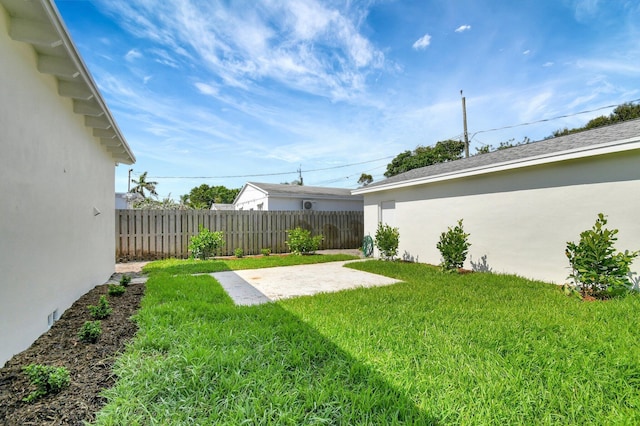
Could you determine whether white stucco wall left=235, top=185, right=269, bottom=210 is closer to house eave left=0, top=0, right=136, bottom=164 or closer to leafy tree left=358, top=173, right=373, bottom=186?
house eave left=0, top=0, right=136, bottom=164

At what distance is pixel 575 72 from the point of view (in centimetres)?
940

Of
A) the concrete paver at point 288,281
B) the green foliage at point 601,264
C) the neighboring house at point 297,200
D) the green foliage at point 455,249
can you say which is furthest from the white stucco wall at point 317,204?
the green foliage at point 601,264

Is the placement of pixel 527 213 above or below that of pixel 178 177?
below

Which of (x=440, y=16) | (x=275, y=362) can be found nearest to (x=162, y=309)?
(x=275, y=362)

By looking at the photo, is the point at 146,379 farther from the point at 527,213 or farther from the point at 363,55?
the point at 363,55

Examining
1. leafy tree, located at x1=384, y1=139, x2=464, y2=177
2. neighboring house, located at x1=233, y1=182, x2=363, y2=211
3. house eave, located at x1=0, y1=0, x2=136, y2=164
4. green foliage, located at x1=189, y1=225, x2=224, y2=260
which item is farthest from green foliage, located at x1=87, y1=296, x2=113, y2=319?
leafy tree, located at x1=384, y1=139, x2=464, y2=177

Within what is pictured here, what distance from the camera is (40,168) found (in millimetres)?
2984

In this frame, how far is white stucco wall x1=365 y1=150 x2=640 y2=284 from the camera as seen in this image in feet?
15.8

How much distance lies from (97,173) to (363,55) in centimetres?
862

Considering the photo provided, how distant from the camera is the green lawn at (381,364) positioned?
1837 millimetres

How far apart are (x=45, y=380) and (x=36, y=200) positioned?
1.86m

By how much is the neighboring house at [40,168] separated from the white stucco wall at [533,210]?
25.4 ft

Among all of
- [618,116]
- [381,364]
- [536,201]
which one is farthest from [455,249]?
[618,116]

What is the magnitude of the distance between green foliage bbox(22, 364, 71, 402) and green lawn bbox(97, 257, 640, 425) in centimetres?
36
